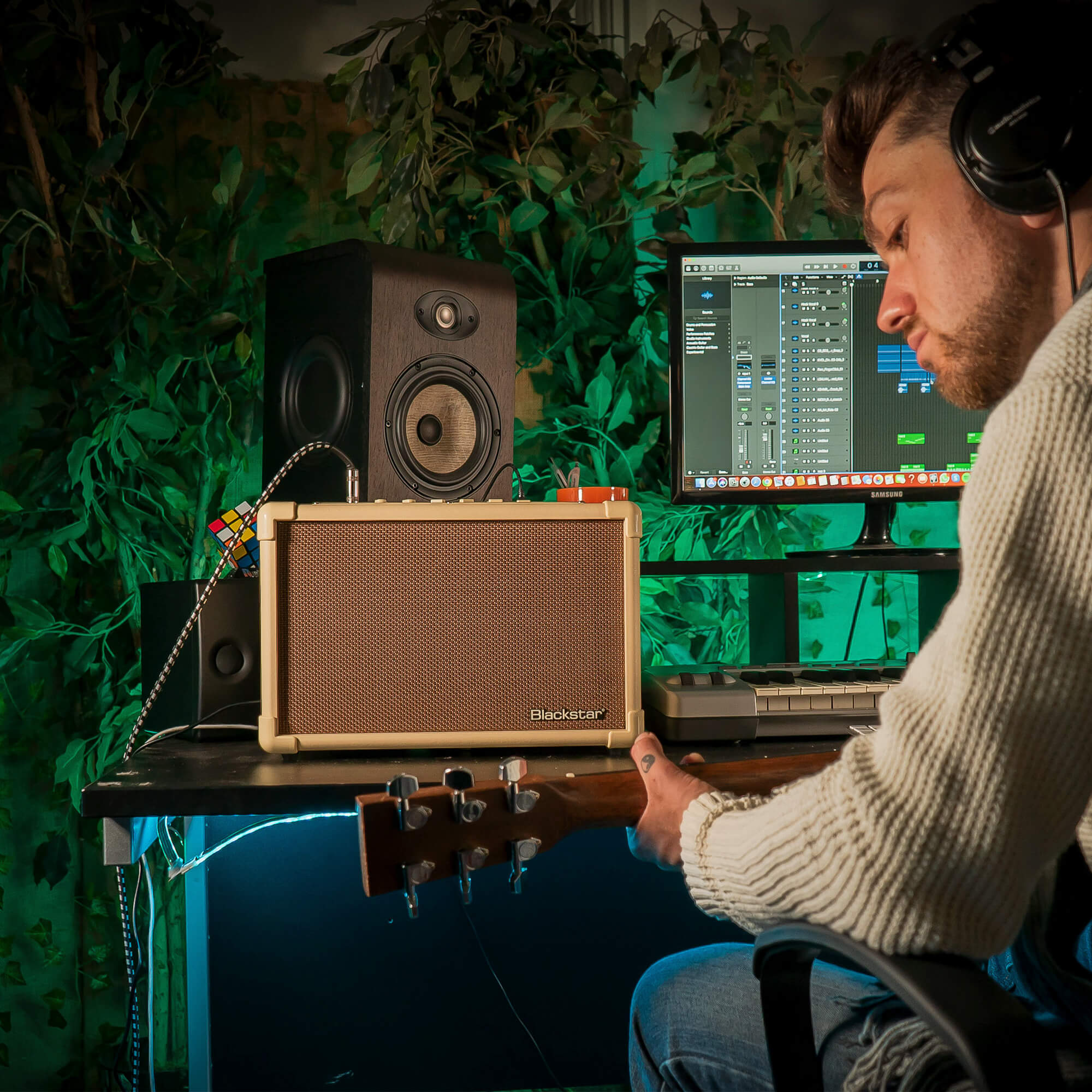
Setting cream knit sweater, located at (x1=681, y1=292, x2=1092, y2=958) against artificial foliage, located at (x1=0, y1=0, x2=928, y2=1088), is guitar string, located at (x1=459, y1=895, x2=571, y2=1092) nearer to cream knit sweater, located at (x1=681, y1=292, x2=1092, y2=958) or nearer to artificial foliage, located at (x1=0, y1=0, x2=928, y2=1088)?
artificial foliage, located at (x1=0, y1=0, x2=928, y2=1088)

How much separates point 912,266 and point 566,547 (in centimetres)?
41

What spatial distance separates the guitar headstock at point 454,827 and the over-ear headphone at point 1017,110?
55 centimetres

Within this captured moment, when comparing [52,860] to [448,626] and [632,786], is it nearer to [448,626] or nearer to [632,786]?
[448,626]

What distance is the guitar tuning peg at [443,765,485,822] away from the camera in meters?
0.73

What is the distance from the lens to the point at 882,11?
1949 mm

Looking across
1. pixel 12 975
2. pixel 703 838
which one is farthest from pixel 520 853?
pixel 12 975

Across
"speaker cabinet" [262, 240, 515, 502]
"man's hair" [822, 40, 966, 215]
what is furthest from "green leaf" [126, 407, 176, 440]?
"man's hair" [822, 40, 966, 215]

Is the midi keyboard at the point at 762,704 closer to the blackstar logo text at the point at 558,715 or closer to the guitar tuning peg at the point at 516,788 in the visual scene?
the blackstar logo text at the point at 558,715

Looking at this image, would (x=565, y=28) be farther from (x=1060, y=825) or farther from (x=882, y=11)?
(x=1060, y=825)

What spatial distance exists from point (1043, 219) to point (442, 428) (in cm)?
75

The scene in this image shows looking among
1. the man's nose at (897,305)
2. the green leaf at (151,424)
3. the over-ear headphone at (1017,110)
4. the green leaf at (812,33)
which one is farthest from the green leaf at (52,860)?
the green leaf at (812,33)

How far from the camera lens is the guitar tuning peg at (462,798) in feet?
2.40

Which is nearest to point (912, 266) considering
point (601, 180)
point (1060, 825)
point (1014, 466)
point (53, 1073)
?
point (1014, 466)

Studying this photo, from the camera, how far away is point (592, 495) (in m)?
1.15
